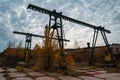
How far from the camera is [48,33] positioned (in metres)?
17.2

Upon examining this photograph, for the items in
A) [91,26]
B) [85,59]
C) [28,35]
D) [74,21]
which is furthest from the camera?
[85,59]

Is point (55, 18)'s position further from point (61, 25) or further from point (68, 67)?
point (68, 67)

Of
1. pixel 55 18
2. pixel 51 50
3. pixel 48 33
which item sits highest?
pixel 55 18

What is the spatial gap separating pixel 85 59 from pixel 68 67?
2127 centimetres

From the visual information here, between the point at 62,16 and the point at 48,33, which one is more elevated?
the point at 62,16

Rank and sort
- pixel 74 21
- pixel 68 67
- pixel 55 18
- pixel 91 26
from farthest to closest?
pixel 91 26 → pixel 74 21 → pixel 55 18 → pixel 68 67

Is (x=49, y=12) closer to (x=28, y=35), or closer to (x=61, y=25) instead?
(x=61, y=25)

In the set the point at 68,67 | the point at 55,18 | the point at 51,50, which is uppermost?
the point at 55,18

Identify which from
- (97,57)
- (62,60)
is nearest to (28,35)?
(62,60)

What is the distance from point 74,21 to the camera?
1959cm

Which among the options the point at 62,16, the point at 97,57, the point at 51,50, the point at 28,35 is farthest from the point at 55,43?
the point at 97,57

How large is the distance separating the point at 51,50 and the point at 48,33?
6.71 ft

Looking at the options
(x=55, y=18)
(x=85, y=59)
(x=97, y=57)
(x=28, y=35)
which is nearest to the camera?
(x=55, y=18)

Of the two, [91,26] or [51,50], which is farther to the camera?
[91,26]
